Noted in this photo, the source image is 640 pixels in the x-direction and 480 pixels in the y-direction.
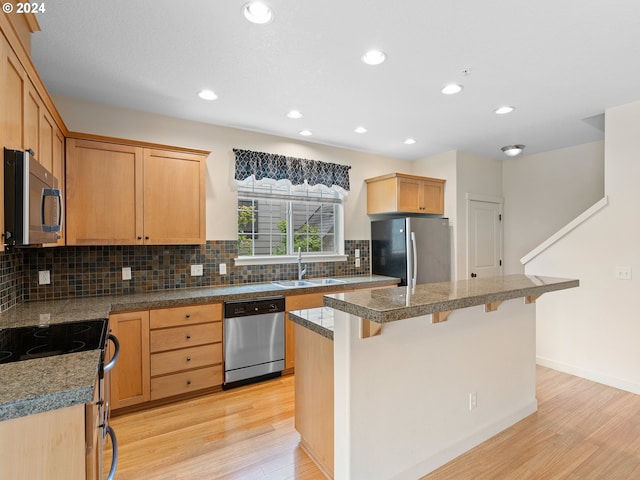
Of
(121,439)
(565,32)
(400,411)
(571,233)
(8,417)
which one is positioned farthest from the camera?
(571,233)

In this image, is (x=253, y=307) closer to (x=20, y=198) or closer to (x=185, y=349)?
(x=185, y=349)

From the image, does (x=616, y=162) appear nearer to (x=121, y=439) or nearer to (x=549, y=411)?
(x=549, y=411)

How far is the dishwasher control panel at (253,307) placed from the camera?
310 centimetres

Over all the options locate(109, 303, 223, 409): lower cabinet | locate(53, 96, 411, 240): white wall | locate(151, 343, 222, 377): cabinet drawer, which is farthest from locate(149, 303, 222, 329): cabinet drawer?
locate(53, 96, 411, 240): white wall

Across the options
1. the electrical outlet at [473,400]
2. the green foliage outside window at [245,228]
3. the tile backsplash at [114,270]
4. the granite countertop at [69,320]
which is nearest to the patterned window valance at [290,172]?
the green foliage outside window at [245,228]

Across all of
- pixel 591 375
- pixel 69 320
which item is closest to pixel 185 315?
pixel 69 320

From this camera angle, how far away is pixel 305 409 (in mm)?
2148

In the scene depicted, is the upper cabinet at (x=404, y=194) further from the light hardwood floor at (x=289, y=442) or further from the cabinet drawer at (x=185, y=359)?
the cabinet drawer at (x=185, y=359)

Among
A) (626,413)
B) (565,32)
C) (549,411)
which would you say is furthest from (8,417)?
(626,413)

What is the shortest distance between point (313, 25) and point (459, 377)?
2.34 metres

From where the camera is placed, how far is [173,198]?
310cm

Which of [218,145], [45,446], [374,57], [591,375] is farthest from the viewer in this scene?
[218,145]

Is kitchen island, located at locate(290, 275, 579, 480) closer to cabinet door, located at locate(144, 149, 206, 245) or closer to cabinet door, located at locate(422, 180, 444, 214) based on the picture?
cabinet door, located at locate(144, 149, 206, 245)

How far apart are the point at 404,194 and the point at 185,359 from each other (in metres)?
3.17
